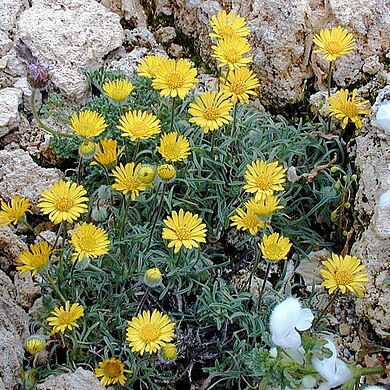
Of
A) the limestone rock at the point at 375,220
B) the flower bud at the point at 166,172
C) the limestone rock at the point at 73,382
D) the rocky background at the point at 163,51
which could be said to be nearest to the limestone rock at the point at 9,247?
the rocky background at the point at 163,51

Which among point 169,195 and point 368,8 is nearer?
point 169,195

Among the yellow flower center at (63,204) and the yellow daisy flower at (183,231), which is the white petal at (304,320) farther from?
the yellow flower center at (63,204)

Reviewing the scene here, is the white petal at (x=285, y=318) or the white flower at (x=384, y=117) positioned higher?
the white flower at (x=384, y=117)

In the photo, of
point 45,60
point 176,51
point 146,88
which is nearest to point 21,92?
point 45,60

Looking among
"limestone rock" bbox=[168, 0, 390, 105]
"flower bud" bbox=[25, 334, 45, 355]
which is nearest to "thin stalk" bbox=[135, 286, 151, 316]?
"flower bud" bbox=[25, 334, 45, 355]

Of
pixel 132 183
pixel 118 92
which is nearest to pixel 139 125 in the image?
pixel 118 92

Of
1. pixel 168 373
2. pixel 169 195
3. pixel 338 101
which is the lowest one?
pixel 168 373

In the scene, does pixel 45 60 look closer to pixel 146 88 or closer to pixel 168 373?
pixel 146 88
